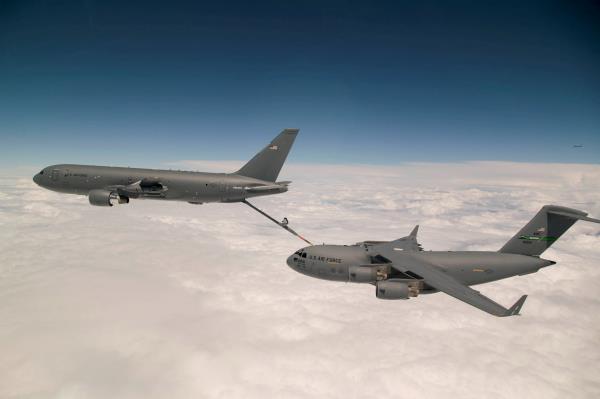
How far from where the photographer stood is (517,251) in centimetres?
3266

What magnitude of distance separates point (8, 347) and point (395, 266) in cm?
14025

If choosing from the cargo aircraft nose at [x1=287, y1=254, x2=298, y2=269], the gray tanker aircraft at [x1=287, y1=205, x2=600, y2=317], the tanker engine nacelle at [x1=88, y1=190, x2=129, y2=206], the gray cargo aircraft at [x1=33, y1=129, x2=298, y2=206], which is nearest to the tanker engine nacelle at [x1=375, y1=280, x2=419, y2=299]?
the gray tanker aircraft at [x1=287, y1=205, x2=600, y2=317]

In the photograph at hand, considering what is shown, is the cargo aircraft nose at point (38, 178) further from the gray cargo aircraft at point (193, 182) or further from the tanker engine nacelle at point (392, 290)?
the tanker engine nacelle at point (392, 290)

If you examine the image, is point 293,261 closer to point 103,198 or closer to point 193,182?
point 193,182

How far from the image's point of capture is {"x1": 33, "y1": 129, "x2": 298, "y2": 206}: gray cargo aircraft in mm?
33250

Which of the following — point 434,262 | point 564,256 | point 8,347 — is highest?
point 434,262

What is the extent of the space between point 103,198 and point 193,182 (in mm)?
11297

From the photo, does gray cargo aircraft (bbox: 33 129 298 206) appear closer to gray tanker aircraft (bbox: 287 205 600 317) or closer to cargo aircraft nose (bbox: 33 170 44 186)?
cargo aircraft nose (bbox: 33 170 44 186)

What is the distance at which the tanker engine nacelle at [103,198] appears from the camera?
33.1 meters

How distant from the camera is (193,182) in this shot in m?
33.4

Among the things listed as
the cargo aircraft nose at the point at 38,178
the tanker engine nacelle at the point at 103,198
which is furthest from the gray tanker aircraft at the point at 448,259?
the cargo aircraft nose at the point at 38,178

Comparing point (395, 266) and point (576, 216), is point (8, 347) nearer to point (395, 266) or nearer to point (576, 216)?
point (395, 266)

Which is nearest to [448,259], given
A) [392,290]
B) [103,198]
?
[392,290]

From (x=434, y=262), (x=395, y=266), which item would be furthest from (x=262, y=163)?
(x=434, y=262)
